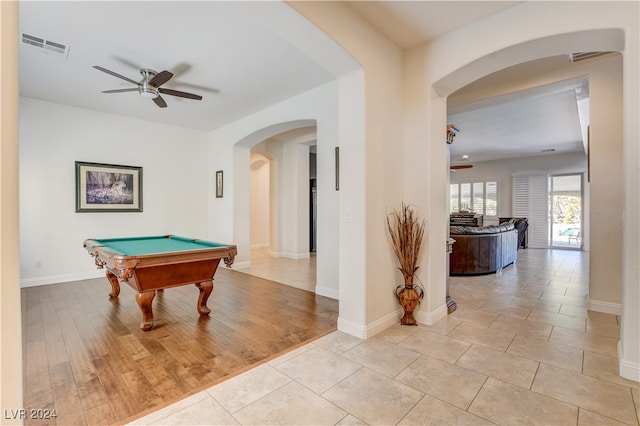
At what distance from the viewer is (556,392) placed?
190 cm

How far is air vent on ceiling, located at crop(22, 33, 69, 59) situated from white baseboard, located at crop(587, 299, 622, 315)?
21.4 ft

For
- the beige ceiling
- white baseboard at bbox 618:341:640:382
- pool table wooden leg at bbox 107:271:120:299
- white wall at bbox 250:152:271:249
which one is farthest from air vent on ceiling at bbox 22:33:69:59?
white wall at bbox 250:152:271:249

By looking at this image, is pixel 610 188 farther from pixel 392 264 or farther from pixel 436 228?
pixel 392 264

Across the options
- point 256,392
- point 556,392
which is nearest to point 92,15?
point 256,392

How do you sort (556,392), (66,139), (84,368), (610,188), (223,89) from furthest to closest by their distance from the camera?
(66,139) → (223,89) → (610,188) → (84,368) → (556,392)

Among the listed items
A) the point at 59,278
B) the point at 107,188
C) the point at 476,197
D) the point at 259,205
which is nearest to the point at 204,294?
the point at 59,278

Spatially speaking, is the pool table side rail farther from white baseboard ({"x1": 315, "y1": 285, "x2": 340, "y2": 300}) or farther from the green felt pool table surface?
white baseboard ({"x1": 315, "y1": 285, "x2": 340, "y2": 300})

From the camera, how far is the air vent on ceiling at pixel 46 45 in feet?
9.66

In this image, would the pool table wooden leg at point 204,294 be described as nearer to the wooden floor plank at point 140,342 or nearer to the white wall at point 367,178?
the wooden floor plank at point 140,342

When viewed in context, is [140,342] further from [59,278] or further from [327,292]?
[59,278]

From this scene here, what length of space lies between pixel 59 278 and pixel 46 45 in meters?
3.66

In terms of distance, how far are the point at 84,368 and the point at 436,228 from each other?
10.8 ft

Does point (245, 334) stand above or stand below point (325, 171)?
below

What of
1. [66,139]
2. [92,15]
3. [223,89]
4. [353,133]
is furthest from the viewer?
[66,139]
